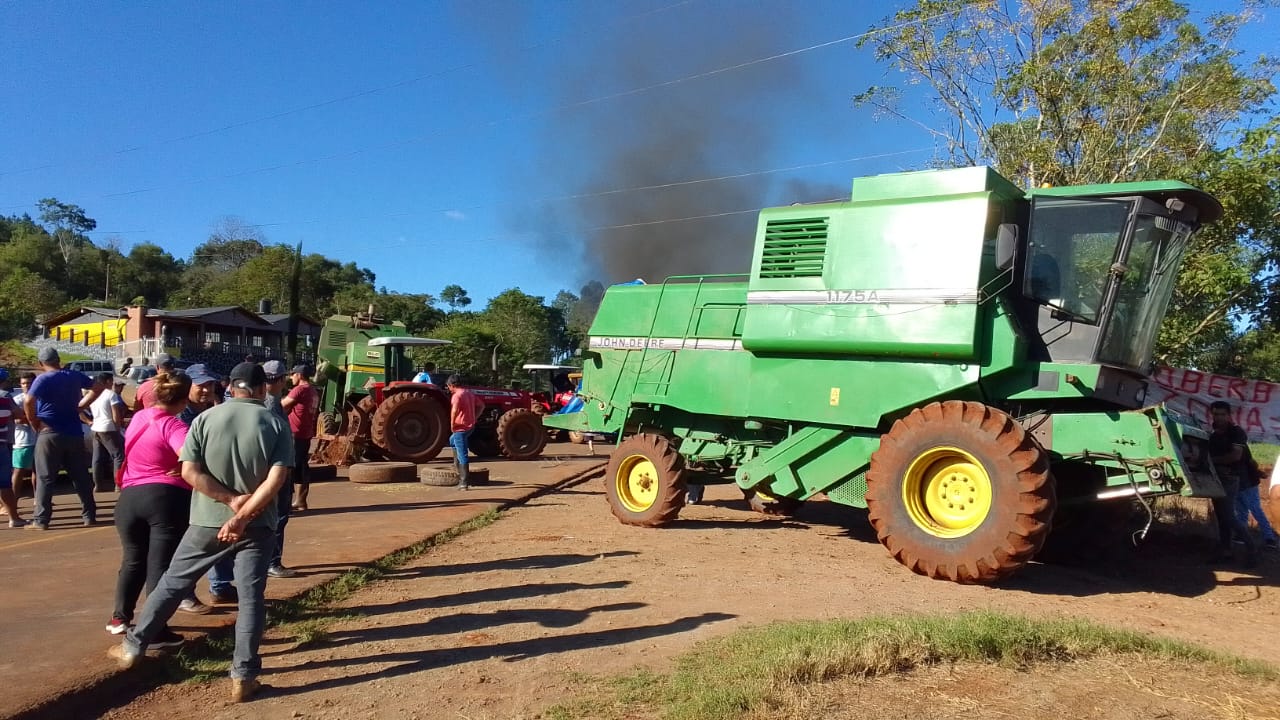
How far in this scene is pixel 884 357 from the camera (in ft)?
24.2

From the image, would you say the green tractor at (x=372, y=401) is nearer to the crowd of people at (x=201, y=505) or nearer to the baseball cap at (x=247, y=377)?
the crowd of people at (x=201, y=505)

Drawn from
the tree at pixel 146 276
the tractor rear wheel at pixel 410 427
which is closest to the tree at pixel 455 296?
the tree at pixel 146 276

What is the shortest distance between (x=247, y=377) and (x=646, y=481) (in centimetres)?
536

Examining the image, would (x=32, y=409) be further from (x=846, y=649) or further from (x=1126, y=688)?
(x=1126, y=688)

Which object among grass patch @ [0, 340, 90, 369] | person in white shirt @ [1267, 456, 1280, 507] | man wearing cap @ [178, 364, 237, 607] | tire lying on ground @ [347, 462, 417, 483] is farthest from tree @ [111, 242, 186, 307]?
person in white shirt @ [1267, 456, 1280, 507]

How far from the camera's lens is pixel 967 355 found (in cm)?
683

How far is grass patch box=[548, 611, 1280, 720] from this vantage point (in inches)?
148

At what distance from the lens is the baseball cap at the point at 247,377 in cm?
448

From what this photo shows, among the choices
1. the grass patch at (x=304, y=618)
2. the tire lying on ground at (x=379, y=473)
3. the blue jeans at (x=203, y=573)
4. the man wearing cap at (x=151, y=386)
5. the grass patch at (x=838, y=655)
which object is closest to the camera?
the grass patch at (x=838, y=655)

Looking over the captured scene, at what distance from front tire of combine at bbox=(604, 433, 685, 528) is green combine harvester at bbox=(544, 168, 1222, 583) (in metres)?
0.79

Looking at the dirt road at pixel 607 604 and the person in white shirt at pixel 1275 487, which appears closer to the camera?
the person in white shirt at pixel 1275 487

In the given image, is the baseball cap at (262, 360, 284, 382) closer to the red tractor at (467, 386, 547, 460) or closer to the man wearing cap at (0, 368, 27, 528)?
the man wearing cap at (0, 368, 27, 528)

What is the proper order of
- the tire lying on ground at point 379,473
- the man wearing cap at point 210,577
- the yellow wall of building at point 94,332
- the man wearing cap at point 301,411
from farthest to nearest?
the yellow wall of building at point 94,332, the tire lying on ground at point 379,473, the man wearing cap at point 301,411, the man wearing cap at point 210,577

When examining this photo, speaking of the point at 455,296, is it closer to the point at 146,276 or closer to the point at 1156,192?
the point at 146,276
